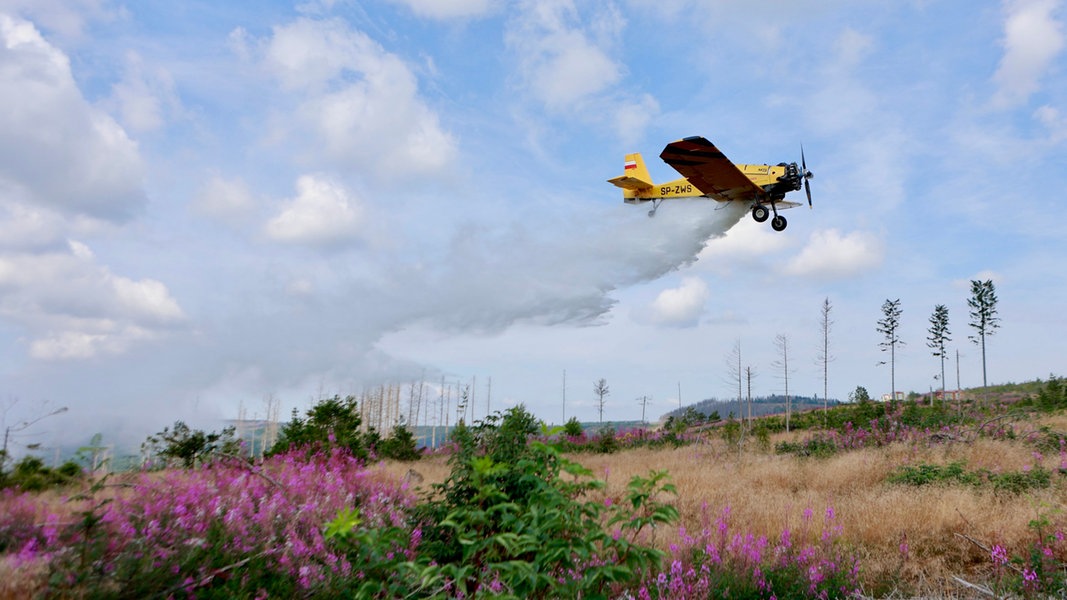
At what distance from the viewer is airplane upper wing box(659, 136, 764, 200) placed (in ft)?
57.4

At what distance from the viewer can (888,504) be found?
314 inches

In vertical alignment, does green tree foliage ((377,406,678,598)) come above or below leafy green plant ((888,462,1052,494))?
above

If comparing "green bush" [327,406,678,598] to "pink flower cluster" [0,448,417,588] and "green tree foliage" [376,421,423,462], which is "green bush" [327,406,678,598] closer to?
"pink flower cluster" [0,448,417,588]

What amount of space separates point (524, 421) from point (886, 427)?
49.0ft

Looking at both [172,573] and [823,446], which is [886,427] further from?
[172,573]

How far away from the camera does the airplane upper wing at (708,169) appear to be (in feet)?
57.4

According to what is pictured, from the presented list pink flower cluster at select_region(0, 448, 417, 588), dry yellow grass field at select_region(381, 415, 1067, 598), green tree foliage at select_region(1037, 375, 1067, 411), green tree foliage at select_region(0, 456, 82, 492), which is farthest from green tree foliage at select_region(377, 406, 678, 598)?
green tree foliage at select_region(1037, 375, 1067, 411)

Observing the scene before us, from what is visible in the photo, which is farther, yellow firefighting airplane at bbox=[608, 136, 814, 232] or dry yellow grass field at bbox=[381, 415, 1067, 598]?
yellow firefighting airplane at bbox=[608, 136, 814, 232]

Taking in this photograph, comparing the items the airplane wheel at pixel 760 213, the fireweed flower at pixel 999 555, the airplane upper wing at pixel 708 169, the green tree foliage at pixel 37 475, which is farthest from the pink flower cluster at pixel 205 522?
the airplane wheel at pixel 760 213

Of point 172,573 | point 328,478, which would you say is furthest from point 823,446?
point 172,573

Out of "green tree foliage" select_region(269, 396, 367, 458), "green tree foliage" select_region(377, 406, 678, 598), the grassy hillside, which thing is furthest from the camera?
"green tree foliage" select_region(269, 396, 367, 458)

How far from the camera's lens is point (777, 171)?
19.5 meters

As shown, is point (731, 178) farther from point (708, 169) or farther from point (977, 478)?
point (977, 478)

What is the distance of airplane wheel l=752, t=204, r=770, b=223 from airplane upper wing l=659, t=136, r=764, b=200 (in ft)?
1.31
